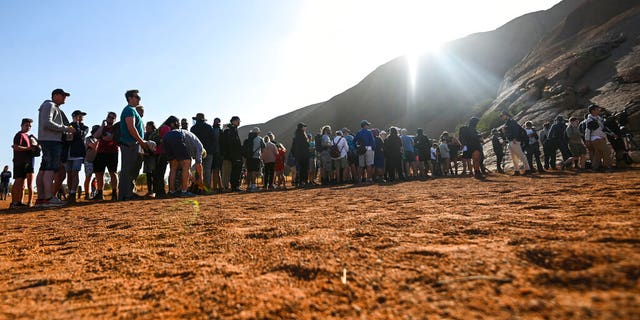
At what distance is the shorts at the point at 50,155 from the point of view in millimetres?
4909

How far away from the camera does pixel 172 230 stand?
2623 mm

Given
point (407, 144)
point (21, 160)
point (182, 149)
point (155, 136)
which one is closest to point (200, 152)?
point (182, 149)

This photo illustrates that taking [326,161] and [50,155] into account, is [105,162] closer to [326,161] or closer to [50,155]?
[50,155]

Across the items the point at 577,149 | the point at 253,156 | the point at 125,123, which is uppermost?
the point at 125,123

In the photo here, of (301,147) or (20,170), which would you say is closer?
(20,170)

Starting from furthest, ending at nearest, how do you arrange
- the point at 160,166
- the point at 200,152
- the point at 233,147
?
the point at 233,147, the point at 160,166, the point at 200,152

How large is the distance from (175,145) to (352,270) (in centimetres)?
561

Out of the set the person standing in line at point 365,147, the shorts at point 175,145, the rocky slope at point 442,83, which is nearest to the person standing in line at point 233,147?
the shorts at point 175,145

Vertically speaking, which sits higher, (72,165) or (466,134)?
(466,134)

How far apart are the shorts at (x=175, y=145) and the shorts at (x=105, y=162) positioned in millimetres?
1057

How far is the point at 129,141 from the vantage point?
5566 mm

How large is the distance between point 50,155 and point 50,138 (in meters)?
0.30

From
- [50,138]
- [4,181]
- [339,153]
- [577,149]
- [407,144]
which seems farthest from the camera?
[4,181]

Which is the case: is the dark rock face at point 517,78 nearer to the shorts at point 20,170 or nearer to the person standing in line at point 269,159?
the person standing in line at point 269,159
